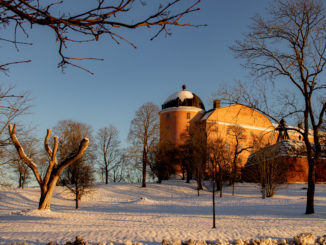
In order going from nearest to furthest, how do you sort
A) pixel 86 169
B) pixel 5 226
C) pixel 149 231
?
1. pixel 149 231
2. pixel 5 226
3. pixel 86 169

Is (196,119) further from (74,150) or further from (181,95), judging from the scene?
(74,150)

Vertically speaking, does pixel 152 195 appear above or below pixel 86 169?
below

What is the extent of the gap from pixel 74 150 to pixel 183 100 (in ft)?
89.0

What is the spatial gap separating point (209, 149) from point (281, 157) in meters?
8.89

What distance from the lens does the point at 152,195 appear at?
115 ft

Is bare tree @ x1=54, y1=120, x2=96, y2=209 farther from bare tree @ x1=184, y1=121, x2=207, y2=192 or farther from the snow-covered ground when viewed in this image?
bare tree @ x1=184, y1=121, x2=207, y2=192

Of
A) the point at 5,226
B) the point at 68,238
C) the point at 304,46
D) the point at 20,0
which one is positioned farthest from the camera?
the point at 304,46

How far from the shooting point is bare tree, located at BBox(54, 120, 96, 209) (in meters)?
28.0

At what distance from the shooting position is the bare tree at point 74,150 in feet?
92.0

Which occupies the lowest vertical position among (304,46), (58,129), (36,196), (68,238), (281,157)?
(36,196)

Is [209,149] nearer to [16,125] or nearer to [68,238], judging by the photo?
[16,125]

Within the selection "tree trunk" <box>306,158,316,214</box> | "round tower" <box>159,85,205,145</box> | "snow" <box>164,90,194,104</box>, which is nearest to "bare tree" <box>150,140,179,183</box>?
"round tower" <box>159,85,205,145</box>

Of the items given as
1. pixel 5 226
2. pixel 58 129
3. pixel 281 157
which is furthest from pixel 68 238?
pixel 58 129

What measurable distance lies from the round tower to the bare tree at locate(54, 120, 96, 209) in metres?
13.8
